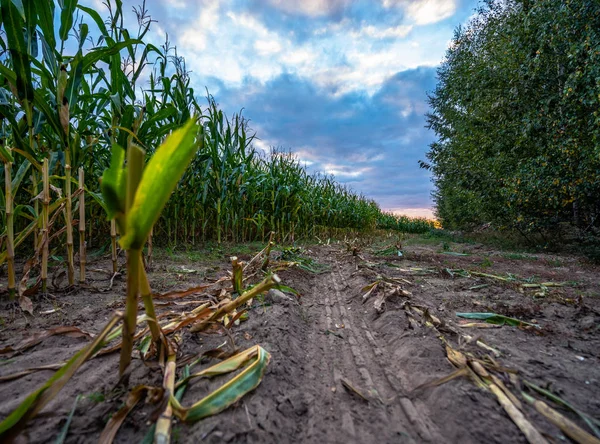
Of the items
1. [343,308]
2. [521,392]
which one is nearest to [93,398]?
[521,392]

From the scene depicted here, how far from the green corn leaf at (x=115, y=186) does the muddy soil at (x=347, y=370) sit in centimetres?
57

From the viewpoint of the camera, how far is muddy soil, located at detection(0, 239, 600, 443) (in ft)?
2.44

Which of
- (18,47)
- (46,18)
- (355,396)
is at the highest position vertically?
(46,18)

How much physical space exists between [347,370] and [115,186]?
106 centimetres

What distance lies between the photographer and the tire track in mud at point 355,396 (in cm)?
78

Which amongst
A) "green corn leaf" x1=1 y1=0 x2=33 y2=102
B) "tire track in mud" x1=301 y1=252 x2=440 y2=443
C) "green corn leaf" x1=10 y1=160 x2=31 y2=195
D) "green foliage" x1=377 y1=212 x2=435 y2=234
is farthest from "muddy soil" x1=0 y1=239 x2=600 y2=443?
"green foliage" x1=377 y1=212 x2=435 y2=234

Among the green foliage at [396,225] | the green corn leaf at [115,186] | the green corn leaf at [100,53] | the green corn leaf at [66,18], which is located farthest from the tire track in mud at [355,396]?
the green foliage at [396,225]

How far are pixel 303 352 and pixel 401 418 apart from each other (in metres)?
0.52

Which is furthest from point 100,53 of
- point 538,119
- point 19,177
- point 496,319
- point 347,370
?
point 538,119

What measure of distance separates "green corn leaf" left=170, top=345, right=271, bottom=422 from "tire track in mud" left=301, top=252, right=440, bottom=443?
0.21 metres

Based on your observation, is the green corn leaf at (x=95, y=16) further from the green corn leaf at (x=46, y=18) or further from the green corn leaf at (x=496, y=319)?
the green corn leaf at (x=496, y=319)

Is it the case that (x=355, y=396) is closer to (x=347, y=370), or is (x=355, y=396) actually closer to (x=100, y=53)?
(x=347, y=370)

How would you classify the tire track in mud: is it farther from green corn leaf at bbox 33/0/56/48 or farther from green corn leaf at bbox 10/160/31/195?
green corn leaf at bbox 33/0/56/48

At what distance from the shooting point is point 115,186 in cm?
54
